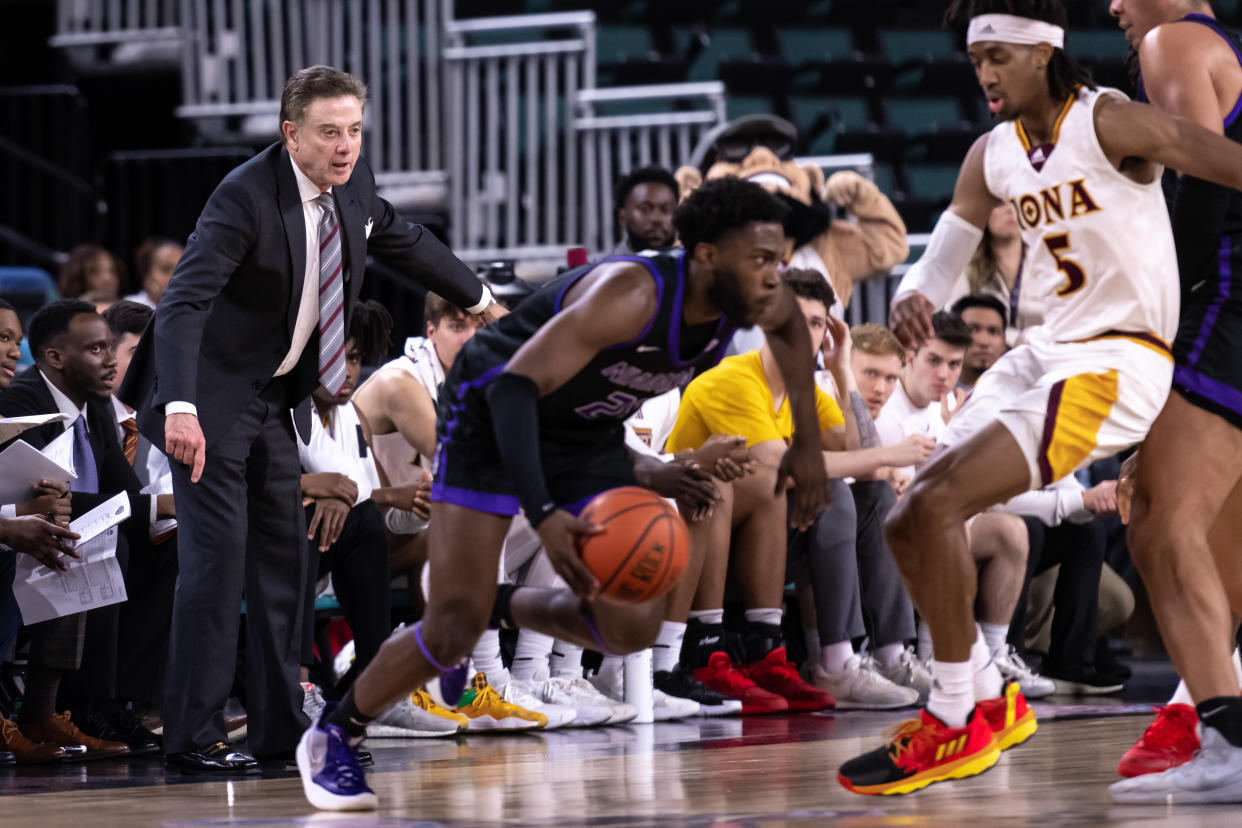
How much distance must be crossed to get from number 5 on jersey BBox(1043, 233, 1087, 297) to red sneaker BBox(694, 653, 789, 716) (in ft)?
7.81

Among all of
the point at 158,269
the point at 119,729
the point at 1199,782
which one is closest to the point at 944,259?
the point at 1199,782

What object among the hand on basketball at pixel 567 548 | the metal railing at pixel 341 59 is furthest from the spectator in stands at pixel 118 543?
the metal railing at pixel 341 59

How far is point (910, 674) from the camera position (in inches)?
219

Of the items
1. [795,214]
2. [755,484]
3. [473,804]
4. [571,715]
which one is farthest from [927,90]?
[473,804]

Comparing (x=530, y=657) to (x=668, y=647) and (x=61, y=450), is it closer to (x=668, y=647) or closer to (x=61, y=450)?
(x=668, y=647)

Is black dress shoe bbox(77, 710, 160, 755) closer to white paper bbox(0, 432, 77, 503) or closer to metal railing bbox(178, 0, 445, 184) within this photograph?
white paper bbox(0, 432, 77, 503)

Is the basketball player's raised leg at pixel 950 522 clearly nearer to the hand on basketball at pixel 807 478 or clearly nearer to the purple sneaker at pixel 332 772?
the hand on basketball at pixel 807 478

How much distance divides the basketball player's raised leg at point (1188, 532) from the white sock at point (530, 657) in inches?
89.6

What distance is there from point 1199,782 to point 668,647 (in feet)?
7.59

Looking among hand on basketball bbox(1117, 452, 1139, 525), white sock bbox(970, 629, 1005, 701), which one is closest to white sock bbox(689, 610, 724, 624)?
hand on basketball bbox(1117, 452, 1139, 525)

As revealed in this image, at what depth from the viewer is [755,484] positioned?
5293 millimetres

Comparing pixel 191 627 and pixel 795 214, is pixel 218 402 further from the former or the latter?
pixel 795 214

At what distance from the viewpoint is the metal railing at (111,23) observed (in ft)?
32.0

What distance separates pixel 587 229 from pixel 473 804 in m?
6.11
